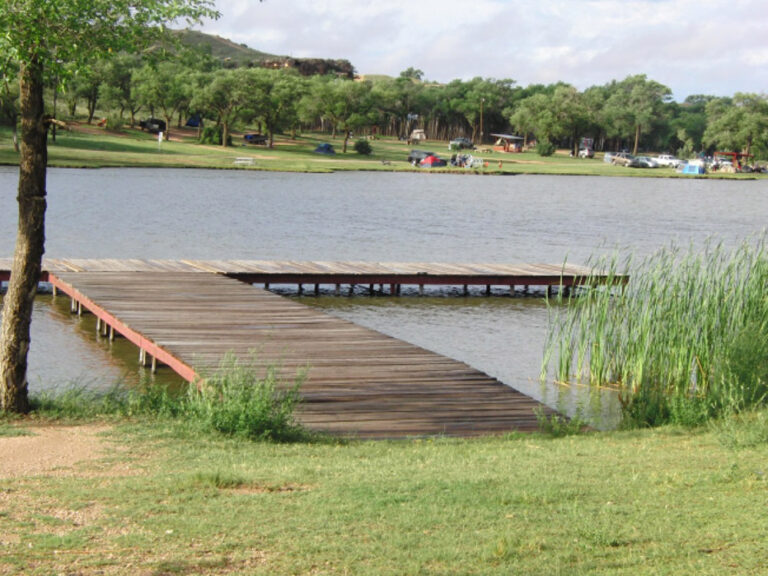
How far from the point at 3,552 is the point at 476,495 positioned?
293 cm

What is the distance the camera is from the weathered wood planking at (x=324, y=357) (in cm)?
1043

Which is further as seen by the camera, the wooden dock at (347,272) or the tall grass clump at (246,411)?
the wooden dock at (347,272)

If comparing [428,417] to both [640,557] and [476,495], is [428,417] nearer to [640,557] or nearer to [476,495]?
[476,495]

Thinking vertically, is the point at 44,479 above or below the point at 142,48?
below

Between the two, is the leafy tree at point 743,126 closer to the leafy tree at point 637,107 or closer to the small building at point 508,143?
the leafy tree at point 637,107

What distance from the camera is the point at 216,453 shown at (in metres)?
8.38

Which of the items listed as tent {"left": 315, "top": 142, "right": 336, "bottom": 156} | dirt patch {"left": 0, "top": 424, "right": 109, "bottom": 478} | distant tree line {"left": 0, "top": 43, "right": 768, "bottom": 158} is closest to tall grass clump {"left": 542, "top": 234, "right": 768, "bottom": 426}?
dirt patch {"left": 0, "top": 424, "right": 109, "bottom": 478}

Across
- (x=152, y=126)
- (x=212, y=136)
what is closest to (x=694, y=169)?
(x=212, y=136)

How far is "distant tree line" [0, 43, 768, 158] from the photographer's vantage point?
8069 cm

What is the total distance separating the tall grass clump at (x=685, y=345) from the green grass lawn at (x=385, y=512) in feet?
8.38

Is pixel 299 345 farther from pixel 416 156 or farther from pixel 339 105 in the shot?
pixel 339 105

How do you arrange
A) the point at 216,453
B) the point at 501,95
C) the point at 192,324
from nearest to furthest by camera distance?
the point at 216,453 → the point at 192,324 → the point at 501,95

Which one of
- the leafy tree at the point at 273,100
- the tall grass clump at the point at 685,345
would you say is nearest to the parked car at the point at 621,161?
the leafy tree at the point at 273,100

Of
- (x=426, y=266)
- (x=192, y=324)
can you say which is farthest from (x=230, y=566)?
(x=426, y=266)
